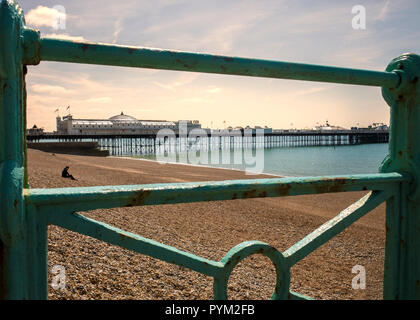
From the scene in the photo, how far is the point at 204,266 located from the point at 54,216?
44 cm

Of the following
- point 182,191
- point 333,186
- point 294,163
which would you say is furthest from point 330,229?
point 294,163

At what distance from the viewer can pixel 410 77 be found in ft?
4.12

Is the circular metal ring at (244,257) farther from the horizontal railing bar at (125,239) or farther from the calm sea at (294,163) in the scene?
the calm sea at (294,163)

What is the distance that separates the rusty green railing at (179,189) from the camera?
2.37ft

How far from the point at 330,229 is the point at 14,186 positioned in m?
1.03

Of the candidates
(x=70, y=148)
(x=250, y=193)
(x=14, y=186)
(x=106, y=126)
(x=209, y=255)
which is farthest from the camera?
(x=106, y=126)

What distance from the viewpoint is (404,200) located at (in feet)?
4.29

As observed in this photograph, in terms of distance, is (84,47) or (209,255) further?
(209,255)

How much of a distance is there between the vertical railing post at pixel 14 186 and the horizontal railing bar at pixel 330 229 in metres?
0.77

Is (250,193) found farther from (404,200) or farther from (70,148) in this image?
(70,148)

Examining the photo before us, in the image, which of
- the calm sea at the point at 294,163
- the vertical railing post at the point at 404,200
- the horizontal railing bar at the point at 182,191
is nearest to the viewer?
the horizontal railing bar at the point at 182,191

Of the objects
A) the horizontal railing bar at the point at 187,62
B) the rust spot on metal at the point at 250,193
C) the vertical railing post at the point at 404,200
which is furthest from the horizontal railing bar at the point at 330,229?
the horizontal railing bar at the point at 187,62

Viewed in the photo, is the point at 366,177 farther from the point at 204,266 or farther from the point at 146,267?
the point at 146,267
